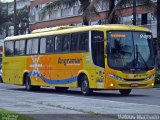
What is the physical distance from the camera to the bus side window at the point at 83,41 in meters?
24.9

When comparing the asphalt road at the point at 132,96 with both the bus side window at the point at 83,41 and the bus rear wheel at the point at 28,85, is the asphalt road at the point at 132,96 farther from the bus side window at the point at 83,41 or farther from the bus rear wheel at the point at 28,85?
the bus rear wheel at the point at 28,85

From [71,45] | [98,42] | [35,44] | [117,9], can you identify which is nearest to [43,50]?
[35,44]

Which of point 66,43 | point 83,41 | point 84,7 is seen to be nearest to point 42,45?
point 66,43

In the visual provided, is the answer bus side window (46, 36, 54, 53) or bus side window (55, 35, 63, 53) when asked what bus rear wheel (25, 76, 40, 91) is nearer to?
bus side window (46, 36, 54, 53)

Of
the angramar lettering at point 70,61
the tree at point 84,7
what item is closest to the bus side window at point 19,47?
the angramar lettering at point 70,61

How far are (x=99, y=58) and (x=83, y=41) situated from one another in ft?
4.74

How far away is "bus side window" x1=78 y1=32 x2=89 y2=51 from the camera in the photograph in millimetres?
24908

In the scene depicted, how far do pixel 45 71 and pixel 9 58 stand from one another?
184 inches

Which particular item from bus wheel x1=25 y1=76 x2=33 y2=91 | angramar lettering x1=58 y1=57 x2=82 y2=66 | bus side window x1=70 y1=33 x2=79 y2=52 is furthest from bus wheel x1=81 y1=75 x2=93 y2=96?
bus wheel x1=25 y1=76 x2=33 y2=91

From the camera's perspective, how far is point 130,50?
2422 centimetres

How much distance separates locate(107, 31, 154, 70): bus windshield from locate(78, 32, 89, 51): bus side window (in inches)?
49.6

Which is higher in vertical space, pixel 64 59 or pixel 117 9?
pixel 117 9

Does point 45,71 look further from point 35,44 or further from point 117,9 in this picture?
point 117,9

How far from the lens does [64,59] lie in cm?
2703
